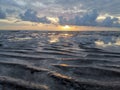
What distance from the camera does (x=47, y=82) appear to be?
43.4 ft

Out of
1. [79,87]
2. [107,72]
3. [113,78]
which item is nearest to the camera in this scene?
[79,87]

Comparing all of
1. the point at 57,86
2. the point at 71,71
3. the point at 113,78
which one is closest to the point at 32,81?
the point at 57,86

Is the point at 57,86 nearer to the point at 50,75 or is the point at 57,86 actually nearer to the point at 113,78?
the point at 50,75

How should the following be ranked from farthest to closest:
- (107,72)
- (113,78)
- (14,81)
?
(107,72)
(113,78)
(14,81)

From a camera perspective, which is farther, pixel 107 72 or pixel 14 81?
pixel 107 72

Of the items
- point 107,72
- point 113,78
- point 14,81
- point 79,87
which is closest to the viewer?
point 79,87

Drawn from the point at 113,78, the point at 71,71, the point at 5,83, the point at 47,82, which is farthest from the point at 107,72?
the point at 5,83

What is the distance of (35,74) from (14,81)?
2498 millimetres

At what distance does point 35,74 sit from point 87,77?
3.92 metres

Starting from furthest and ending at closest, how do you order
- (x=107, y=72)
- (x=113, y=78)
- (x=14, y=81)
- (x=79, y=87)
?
(x=107, y=72) → (x=113, y=78) → (x=14, y=81) → (x=79, y=87)

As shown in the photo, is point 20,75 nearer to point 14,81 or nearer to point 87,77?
point 14,81

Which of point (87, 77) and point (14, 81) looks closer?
point (14, 81)

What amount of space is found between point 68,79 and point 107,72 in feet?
14.2

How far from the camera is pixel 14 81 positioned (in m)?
13.2
